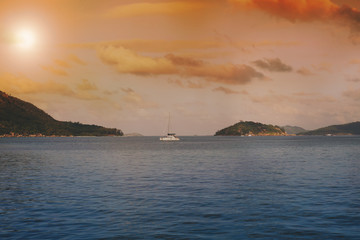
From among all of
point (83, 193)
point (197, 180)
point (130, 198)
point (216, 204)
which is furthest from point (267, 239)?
point (197, 180)

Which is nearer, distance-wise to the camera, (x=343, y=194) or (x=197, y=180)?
(x=343, y=194)

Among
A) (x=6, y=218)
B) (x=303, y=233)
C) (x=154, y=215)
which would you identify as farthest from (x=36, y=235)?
(x=303, y=233)

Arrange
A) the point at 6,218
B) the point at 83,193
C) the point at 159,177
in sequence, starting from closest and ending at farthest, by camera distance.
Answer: the point at 6,218 < the point at 83,193 < the point at 159,177

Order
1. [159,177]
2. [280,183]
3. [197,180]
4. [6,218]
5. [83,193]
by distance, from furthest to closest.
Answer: [159,177] < [197,180] < [280,183] < [83,193] < [6,218]

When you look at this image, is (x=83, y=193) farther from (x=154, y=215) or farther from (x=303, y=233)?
(x=303, y=233)

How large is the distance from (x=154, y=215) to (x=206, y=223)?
183 inches

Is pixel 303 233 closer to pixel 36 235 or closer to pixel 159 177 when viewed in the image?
pixel 36 235

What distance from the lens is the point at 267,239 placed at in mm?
20688

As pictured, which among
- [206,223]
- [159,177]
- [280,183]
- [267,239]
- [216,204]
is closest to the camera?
[267,239]

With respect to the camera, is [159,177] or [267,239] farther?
[159,177]

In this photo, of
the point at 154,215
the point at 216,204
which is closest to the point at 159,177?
the point at 216,204

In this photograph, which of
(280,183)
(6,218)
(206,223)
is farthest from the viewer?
(280,183)

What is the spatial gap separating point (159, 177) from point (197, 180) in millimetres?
6935

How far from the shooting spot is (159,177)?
52.1 meters
